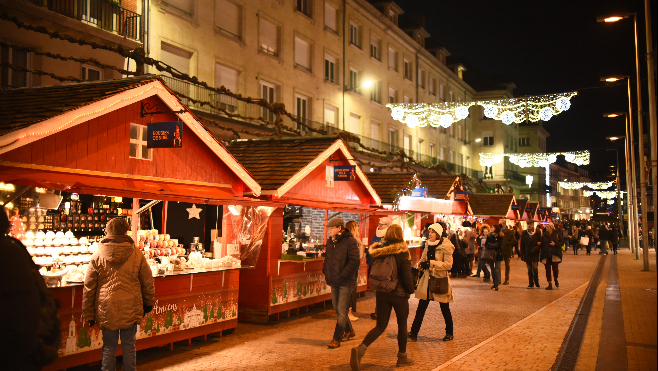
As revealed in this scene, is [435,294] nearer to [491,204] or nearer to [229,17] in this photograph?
[229,17]

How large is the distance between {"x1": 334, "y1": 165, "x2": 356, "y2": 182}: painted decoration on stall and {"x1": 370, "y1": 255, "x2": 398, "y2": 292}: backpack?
6.92 metres

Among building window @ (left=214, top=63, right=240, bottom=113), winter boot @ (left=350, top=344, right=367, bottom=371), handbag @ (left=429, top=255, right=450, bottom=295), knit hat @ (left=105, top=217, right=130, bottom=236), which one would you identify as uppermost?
building window @ (left=214, top=63, right=240, bottom=113)

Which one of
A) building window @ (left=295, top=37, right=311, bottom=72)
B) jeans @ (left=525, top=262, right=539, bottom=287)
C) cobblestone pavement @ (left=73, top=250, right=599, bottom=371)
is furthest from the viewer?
building window @ (left=295, top=37, right=311, bottom=72)

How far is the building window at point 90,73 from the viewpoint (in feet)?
60.8

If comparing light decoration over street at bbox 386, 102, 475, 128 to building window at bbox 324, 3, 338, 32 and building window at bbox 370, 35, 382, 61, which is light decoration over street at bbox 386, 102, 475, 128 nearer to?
building window at bbox 324, 3, 338, 32

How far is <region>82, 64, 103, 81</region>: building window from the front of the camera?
18531 mm

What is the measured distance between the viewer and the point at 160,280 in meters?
8.59

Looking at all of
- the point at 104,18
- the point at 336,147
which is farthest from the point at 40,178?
the point at 104,18

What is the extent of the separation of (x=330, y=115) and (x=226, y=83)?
955cm

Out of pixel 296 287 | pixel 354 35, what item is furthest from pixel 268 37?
pixel 296 287

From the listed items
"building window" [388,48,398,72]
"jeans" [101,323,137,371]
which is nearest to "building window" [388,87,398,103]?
"building window" [388,48,398,72]

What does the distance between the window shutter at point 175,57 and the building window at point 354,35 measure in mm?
14705

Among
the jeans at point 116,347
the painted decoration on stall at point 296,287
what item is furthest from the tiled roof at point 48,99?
the painted decoration on stall at point 296,287

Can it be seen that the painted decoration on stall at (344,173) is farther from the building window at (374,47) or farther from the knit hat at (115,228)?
the building window at (374,47)
